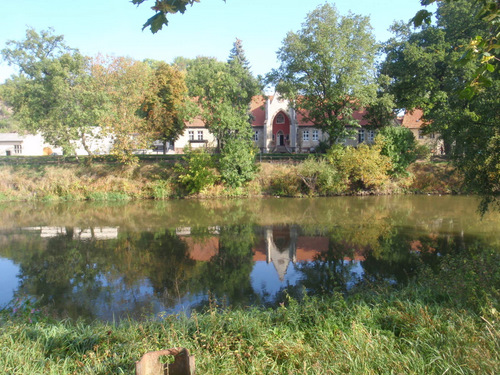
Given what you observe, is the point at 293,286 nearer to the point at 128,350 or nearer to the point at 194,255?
the point at 194,255

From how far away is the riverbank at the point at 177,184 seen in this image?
97.8ft

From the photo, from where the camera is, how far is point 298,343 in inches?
223

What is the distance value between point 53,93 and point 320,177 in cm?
2301

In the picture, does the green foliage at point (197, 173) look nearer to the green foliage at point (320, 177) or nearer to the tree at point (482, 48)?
the green foliage at point (320, 177)

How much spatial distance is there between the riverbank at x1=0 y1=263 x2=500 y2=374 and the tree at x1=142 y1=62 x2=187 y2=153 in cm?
2737

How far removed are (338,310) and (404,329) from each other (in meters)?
1.67

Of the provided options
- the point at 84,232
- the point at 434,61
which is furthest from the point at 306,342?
the point at 434,61

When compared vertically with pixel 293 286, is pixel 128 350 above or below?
above

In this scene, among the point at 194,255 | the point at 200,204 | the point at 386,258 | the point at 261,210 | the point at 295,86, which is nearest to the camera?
the point at 386,258

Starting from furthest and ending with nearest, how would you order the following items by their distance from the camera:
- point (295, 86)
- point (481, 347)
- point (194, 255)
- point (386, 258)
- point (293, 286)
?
point (295, 86)
point (194, 255)
point (386, 258)
point (293, 286)
point (481, 347)

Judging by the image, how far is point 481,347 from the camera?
192 inches

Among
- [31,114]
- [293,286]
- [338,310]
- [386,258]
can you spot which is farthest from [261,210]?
[31,114]

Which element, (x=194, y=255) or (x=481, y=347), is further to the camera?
(x=194, y=255)

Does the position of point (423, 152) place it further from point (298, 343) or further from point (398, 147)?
point (298, 343)
